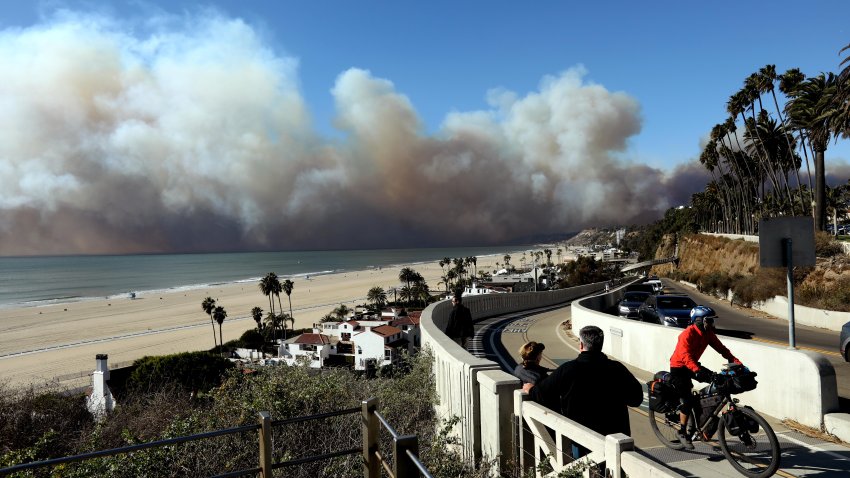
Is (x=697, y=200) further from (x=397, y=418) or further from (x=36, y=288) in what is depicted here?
(x=36, y=288)

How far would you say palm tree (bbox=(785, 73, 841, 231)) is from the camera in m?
36.3

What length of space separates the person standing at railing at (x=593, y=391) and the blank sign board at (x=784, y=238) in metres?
4.95

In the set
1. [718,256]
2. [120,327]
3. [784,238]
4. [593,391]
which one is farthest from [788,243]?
[120,327]

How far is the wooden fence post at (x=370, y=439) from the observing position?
438 cm

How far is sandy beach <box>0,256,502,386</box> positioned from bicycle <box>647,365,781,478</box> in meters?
37.2

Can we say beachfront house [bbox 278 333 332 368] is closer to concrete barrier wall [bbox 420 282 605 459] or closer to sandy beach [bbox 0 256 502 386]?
sandy beach [bbox 0 256 502 386]

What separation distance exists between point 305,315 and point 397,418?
79388 millimetres

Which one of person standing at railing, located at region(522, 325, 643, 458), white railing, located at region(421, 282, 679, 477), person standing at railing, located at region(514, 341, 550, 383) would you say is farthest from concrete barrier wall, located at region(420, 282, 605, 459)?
person standing at railing, located at region(522, 325, 643, 458)

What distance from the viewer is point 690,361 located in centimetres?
589

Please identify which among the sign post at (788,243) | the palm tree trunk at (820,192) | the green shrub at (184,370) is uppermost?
the palm tree trunk at (820,192)

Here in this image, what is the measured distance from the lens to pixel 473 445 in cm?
568

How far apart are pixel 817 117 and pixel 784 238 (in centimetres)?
3616

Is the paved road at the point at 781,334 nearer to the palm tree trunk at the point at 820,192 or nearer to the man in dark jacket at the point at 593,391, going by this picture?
the man in dark jacket at the point at 593,391

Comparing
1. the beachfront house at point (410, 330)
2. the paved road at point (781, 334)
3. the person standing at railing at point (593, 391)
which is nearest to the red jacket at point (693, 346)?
the person standing at railing at point (593, 391)
